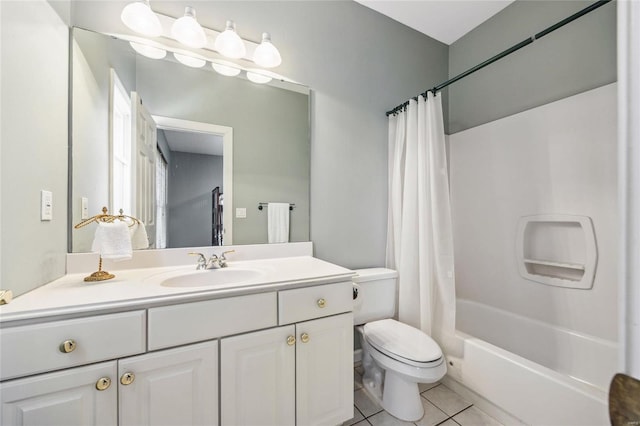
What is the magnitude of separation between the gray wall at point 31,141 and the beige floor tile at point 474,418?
2069 mm

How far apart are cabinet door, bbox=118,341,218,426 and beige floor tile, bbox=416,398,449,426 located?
111cm

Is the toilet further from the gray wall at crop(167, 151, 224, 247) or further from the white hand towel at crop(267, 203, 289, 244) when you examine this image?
the gray wall at crop(167, 151, 224, 247)

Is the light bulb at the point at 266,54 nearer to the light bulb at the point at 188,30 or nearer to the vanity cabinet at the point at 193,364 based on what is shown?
the light bulb at the point at 188,30

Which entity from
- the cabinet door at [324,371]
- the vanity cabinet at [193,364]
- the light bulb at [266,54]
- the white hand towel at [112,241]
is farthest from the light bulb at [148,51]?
the cabinet door at [324,371]

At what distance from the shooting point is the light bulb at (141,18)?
125 cm

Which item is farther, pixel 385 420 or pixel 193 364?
pixel 385 420

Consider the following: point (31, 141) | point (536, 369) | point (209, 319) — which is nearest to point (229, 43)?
point (31, 141)

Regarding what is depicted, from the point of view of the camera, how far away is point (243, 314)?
1010mm

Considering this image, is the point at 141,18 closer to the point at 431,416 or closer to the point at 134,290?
the point at 134,290

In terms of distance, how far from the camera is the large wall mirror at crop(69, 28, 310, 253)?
121cm

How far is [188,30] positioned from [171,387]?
1656 mm

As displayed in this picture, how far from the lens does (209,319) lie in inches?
37.5

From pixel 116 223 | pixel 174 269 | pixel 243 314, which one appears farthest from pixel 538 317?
pixel 116 223

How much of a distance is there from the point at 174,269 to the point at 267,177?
74 centimetres
